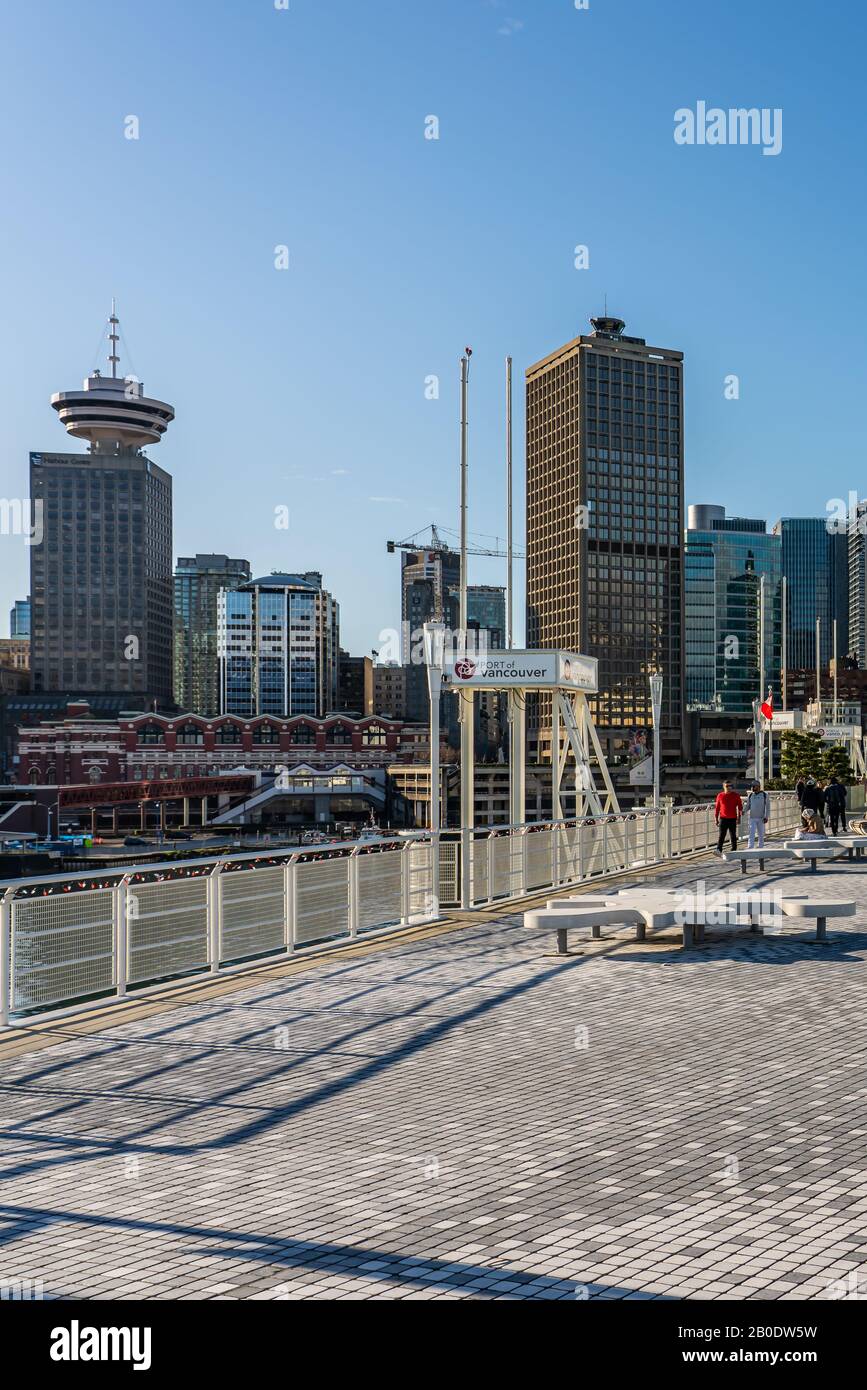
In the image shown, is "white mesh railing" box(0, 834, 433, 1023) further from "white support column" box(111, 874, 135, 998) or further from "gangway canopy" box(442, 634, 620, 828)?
"gangway canopy" box(442, 634, 620, 828)

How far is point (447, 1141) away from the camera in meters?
7.11

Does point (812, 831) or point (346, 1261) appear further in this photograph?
point (812, 831)

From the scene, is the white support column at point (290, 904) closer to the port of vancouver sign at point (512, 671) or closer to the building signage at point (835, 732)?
the port of vancouver sign at point (512, 671)

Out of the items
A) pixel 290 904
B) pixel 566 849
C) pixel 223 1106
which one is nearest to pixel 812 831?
pixel 566 849

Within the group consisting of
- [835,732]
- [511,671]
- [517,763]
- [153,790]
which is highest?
[511,671]

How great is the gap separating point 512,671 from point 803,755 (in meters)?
44.2

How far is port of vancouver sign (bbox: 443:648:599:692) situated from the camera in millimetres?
21469

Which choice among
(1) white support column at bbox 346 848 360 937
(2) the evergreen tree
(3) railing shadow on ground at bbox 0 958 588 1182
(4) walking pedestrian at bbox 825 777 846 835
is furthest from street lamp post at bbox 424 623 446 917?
(2) the evergreen tree

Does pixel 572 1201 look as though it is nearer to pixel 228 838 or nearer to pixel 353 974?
pixel 353 974

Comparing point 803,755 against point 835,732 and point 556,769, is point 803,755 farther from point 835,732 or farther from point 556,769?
point 556,769

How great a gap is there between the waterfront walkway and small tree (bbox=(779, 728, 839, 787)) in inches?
1980

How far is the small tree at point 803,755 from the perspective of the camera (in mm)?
61531

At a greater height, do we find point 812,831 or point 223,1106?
point 812,831

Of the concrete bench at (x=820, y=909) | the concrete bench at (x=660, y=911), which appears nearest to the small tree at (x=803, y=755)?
the concrete bench at (x=660, y=911)
